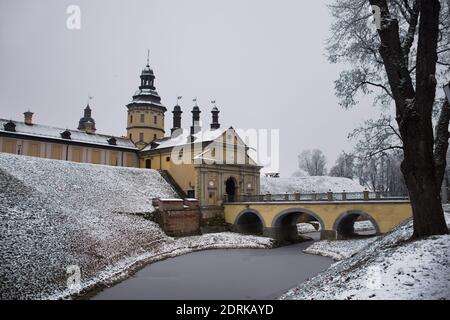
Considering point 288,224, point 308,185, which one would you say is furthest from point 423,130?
point 308,185

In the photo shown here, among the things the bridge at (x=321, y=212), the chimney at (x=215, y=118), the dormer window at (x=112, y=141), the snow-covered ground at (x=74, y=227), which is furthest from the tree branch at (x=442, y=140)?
the dormer window at (x=112, y=141)

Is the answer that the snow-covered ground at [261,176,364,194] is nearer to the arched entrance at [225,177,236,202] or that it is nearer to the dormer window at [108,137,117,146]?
the arched entrance at [225,177,236,202]

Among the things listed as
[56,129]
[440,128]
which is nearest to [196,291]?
[440,128]

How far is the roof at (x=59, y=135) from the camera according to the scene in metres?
33.8

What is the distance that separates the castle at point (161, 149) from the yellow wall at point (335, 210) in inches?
128

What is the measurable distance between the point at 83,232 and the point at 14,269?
601cm

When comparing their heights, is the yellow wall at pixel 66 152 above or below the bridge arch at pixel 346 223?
above

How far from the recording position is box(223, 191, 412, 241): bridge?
2284cm

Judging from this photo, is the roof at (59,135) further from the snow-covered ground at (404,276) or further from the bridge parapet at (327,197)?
the snow-covered ground at (404,276)

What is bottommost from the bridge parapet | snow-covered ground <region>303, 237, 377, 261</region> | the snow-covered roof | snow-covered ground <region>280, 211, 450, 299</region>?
snow-covered ground <region>303, 237, 377, 261</region>

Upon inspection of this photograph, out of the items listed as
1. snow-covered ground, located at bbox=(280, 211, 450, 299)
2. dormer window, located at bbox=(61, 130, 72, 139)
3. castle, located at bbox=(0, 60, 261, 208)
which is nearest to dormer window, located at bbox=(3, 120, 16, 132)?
castle, located at bbox=(0, 60, 261, 208)

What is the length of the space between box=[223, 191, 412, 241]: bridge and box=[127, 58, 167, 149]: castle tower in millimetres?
16192

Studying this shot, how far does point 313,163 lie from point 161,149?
46339 mm

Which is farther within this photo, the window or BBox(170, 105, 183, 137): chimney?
BBox(170, 105, 183, 137): chimney
